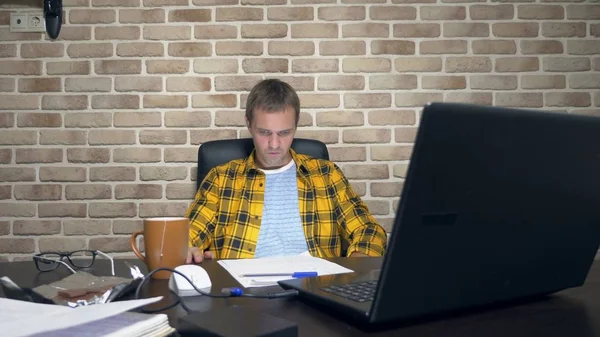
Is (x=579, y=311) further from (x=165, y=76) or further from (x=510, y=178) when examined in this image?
(x=165, y=76)

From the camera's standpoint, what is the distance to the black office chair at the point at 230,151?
1908 millimetres

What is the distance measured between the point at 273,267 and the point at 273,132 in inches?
33.0

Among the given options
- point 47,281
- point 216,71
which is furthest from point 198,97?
point 47,281

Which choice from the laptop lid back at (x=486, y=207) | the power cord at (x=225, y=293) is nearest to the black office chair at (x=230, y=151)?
the power cord at (x=225, y=293)

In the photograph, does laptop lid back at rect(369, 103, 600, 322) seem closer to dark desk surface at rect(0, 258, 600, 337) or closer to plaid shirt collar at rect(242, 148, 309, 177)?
dark desk surface at rect(0, 258, 600, 337)

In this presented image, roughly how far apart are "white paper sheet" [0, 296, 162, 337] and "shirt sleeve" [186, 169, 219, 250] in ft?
3.58

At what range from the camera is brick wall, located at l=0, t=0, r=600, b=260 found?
2215 mm

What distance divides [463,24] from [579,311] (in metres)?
1.75

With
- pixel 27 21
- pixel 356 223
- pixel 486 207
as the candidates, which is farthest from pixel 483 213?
pixel 27 21

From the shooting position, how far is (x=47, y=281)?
1017 millimetres

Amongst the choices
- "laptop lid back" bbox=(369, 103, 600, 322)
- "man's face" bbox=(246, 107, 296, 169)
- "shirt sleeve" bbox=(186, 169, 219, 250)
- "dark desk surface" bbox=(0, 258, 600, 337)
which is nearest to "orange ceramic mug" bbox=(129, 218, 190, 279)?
"dark desk surface" bbox=(0, 258, 600, 337)

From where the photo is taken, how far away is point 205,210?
1.86 m

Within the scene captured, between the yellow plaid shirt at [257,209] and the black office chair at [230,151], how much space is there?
23 millimetres

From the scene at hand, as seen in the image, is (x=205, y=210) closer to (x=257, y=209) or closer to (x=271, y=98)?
(x=257, y=209)
